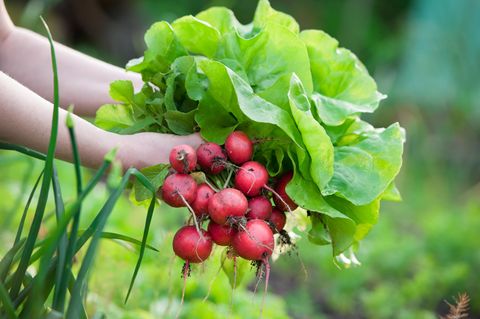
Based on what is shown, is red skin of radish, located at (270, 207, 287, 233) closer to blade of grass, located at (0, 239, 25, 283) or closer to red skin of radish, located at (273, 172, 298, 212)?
red skin of radish, located at (273, 172, 298, 212)

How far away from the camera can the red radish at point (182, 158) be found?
4.62 ft

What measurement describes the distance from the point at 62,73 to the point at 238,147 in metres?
0.66

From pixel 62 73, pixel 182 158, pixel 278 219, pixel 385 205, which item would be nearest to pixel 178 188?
pixel 182 158

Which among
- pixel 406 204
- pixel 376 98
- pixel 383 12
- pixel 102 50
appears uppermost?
pixel 383 12

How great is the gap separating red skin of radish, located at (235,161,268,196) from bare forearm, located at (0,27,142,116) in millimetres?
529

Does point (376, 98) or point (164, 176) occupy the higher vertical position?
point (376, 98)

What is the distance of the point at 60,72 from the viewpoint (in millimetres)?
1907

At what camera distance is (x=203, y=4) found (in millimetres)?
8234

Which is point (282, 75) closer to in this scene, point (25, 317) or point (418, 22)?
point (25, 317)

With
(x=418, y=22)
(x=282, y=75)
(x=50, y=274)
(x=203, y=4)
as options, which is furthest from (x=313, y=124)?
(x=203, y=4)

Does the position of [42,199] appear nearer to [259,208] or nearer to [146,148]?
[146,148]

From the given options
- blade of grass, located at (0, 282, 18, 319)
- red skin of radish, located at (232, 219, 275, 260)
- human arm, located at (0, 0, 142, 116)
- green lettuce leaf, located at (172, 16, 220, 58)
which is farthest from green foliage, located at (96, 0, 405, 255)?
blade of grass, located at (0, 282, 18, 319)

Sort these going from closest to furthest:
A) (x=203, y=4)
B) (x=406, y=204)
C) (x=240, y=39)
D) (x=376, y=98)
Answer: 1. (x=240, y=39)
2. (x=376, y=98)
3. (x=406, y=204)
4. (x=203, y=4)

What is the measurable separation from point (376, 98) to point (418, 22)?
5.49 m
